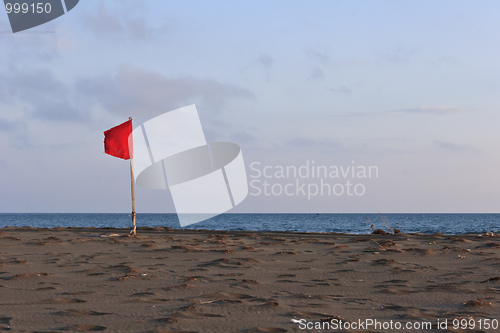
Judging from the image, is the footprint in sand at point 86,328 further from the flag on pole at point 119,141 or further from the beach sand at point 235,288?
the flag on pole at point 119,141

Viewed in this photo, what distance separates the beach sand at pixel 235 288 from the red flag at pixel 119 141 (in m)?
4.88

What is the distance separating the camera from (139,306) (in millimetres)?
5715

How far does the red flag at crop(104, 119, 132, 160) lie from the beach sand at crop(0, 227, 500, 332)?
4879 millimetres

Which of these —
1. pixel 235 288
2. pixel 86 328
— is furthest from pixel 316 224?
pixel 86 328

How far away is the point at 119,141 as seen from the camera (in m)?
16.1

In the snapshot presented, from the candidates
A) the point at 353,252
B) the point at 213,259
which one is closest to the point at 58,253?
the point at 213,259

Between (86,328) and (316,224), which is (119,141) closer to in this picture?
(86,328)

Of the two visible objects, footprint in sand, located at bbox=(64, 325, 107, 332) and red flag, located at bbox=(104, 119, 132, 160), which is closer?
footprint in sand, located at bbox=(64, 325, 107, 332)

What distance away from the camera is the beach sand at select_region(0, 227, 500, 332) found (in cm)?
507

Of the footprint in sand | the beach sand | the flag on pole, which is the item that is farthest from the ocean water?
the footprint in sand

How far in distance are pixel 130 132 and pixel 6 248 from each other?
5946 mm

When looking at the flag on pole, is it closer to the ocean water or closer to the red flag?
the red flag

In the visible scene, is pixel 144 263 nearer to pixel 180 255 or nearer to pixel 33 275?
pixel 180 255

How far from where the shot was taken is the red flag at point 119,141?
52.7 feet
